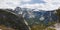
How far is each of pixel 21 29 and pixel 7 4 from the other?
0.69 feet

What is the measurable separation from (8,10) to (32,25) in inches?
7.5

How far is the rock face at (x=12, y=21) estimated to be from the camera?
0.88 meters

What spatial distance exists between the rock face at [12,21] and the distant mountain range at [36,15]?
1.3 inches

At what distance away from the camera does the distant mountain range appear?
91 centimetres

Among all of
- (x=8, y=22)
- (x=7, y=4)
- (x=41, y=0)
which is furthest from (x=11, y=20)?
(x=41, y=0)

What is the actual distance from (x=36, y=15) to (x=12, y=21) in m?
0.16

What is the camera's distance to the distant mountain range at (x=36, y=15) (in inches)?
35.9

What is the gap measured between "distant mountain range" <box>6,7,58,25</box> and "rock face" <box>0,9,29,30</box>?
0.03m

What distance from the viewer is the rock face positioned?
34.8 inches

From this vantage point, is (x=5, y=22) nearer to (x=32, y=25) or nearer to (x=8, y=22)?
(x=8, y=22)

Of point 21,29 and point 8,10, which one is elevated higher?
point 8,10

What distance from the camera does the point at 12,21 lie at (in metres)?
0.89

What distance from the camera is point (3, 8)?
3.09 feet

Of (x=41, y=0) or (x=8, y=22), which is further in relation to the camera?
(x=41, y=0)
